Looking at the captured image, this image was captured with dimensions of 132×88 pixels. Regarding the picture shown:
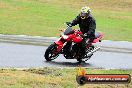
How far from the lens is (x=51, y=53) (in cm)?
1617

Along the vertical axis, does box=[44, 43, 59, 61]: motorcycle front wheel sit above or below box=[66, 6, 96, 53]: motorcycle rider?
below

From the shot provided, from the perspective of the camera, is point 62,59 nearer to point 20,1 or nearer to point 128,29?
point 128,29

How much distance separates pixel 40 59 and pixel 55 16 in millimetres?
16180

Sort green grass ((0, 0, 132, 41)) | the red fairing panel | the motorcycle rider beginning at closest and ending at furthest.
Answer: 1. the motorcycle rider
2. the red fairing panel
3. green grass ((0, 0, 132, 41))

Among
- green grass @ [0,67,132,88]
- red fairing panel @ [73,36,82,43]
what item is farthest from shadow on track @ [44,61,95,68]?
green grass @ [0,67,132,88]

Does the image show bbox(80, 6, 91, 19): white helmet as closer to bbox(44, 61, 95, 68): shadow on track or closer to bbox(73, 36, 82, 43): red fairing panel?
bbox(73, 36, 82, 43): red fairing panel

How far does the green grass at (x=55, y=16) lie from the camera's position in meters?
25.5

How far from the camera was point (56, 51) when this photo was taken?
16141 millimetres

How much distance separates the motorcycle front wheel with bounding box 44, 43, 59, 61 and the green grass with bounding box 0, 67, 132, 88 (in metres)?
2.63

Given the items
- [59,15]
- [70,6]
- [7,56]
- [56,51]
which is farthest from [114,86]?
[70,6]

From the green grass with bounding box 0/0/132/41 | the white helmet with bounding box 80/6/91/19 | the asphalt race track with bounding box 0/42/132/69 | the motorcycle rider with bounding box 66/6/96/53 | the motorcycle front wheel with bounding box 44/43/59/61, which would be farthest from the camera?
the green grass with bounding box 0/0/132/41

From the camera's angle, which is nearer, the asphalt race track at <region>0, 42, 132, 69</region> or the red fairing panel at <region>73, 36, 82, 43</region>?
the asphalt race track at <region>0, 42, 132, 69</region>

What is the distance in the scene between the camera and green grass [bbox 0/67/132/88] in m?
11.0

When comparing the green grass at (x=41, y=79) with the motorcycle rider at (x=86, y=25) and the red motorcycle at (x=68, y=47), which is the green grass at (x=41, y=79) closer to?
the red motorcycle at (x=68, y=47)
